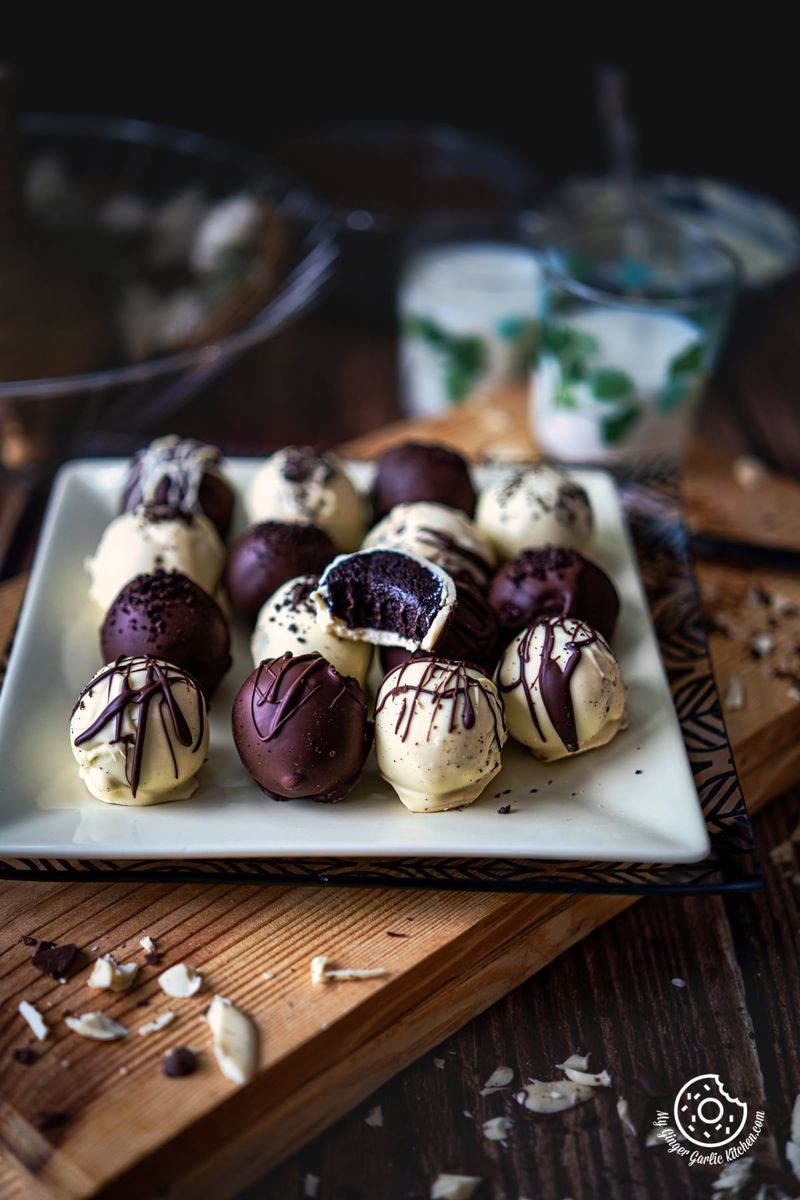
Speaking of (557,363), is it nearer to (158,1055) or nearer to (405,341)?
(405,341)

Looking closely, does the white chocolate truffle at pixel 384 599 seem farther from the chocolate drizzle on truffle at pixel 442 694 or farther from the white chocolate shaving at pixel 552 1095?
the white chocolate shaving at pixel 552 1095

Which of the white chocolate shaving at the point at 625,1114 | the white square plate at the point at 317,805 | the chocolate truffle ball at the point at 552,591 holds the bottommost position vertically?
the white chocolate shaving at the point at 625,1114

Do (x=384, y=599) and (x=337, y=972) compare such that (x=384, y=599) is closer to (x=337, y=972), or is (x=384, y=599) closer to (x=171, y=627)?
(x=171, y=627)

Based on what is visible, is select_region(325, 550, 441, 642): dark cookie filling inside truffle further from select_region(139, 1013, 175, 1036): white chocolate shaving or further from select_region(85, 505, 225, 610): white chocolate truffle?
select_region(139, 1013, 175, 1036): white chocolate shaving

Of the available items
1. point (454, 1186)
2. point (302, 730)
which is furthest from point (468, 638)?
point (454, 1186)

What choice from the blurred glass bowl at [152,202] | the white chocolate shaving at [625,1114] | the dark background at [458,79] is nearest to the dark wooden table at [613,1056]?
the white chocolate shaving at [625,1114]

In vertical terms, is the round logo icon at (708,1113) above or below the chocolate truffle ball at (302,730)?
below
